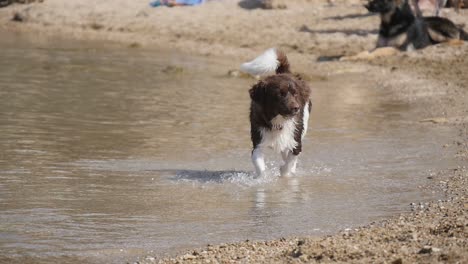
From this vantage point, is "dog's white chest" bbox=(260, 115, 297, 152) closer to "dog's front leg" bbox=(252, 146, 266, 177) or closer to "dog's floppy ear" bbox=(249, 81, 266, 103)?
"dog's front leg" bbox=(252, 146, 266, 177)

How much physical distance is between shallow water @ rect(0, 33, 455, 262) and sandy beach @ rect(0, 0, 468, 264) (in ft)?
1.15

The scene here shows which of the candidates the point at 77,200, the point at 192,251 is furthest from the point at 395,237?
the point at 77,200

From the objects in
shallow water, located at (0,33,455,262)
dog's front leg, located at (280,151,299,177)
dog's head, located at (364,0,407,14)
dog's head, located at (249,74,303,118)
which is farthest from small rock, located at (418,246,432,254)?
dog's head, located at (364,0,407,14)

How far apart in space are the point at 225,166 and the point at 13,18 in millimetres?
19208

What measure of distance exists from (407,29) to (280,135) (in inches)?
420

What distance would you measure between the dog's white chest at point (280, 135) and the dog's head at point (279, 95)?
12cm

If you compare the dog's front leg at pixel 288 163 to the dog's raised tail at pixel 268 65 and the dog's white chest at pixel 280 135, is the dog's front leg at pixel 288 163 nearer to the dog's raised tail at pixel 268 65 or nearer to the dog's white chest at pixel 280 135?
the dog's white chest at pixel 280 135

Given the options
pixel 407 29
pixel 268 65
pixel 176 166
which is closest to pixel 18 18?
pixel 407 29

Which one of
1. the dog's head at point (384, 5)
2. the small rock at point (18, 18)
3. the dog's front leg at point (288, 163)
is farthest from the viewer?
the small rock at point (18, 18)

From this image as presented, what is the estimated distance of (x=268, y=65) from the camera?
868cm

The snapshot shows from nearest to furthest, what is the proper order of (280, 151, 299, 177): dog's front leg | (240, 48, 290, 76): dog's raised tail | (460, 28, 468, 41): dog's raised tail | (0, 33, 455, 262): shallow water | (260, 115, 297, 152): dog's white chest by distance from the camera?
(0, 33, 455, 262): shallow water, (260, 115, 297, 152): dog's white chest, (280, 151, 299, 177): dog's front leg, (240, 48, 290, 76): dog's raised tail, (460, 28, 468, 41): dog's raised tail

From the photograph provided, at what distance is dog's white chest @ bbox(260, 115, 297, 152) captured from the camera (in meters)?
8.34

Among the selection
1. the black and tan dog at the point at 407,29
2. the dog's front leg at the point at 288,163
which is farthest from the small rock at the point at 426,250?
the black and tan dog at the point at 407,29

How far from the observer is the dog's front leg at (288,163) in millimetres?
8523
